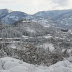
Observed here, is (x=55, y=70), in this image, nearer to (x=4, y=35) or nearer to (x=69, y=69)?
(x=69, y=69)

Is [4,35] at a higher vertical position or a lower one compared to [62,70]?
lower

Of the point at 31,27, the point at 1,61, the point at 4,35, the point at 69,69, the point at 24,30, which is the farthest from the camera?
the point at 31,27

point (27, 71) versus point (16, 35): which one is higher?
point (27, 71)

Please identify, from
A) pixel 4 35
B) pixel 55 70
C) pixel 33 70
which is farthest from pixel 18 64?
pixel 4 35

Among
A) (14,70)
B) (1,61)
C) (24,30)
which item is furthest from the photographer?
(24,30)

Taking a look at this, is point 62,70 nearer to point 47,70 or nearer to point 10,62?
point 47,70

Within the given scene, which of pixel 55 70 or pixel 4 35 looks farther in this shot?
pixel 4 35

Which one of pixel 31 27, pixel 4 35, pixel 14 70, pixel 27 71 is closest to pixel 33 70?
pixel 27 71

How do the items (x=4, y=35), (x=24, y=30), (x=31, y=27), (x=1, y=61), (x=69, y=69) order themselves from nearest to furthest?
(x=69, y=69) < (x=1, y=61) < (x=4, y=35) < (x=24, y=30) < (x=31, y=27)

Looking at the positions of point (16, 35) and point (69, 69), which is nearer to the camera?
point (69, 69)
